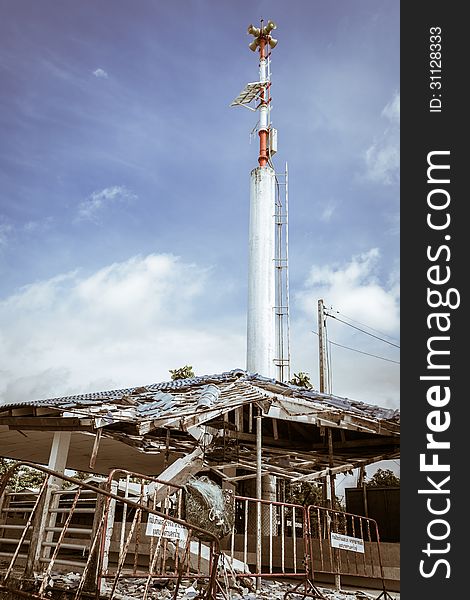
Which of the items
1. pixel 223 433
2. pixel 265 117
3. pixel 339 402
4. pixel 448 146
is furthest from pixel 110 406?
pixel 265 117

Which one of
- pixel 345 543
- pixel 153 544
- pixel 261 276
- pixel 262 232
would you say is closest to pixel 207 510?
pixel 153 544

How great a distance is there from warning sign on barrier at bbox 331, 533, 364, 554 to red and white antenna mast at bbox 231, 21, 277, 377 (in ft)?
45.3

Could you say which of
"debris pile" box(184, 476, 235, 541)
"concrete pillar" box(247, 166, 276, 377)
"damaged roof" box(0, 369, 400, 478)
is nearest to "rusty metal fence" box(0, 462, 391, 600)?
"debris pile" box(184, 476, 235, 541)

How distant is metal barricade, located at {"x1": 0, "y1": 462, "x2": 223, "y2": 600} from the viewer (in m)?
6.45

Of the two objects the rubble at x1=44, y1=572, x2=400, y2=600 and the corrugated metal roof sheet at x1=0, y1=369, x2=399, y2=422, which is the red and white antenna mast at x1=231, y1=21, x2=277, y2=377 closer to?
the corrugated metal roof sheet at x1=0, y1=369, x2=399, y2=422

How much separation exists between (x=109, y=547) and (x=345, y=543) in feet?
17.4

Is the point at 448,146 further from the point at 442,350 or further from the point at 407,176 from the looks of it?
the point at 442,350

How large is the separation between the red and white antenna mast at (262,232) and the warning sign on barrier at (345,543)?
13.8 metres

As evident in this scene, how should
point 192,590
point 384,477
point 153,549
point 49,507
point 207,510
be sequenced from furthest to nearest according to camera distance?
point 384,477 < point 49,507 < point 153,549 < point 192,590 < point 207,510

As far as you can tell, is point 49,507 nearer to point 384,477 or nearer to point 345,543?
point 345,543

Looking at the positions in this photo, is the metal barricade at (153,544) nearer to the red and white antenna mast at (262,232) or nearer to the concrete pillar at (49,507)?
the concrete pillar at (49,507)

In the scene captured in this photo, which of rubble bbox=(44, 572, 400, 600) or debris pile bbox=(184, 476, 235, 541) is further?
debris pile bbox=(184, 476, 235, 541)

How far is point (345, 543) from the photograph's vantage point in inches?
411

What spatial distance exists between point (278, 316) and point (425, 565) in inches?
804
